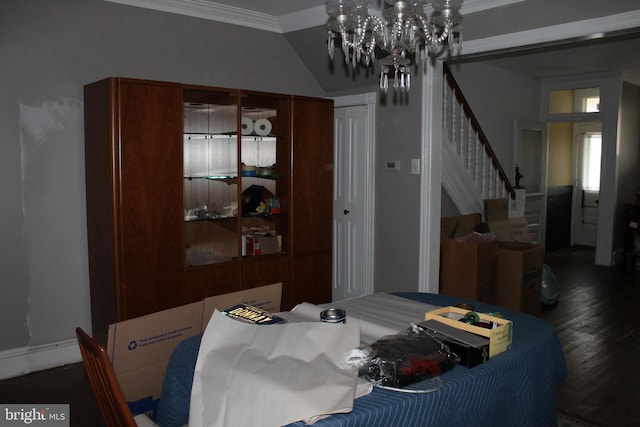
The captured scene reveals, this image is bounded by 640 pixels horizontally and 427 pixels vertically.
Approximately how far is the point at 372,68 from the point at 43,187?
8.74ft

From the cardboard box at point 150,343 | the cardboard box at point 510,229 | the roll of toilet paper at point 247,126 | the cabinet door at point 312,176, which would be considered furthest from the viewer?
the cardboard box at point 510,229

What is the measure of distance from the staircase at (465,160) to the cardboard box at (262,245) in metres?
1.83

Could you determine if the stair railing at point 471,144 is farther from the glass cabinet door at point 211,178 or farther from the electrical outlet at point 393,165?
the glass cabinet door at point 211,178

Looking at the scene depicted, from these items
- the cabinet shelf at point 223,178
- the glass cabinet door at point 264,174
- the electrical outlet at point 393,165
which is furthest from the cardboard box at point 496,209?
the cabinet shelf at point 223,178

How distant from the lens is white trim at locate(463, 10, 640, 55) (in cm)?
308

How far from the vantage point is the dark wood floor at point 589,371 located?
305cm

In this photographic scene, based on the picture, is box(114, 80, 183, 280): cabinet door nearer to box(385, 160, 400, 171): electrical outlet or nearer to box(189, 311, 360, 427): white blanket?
box(385, 160, 400, 171): electrical outlet

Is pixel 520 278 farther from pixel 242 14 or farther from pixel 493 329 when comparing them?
pixel 242 14

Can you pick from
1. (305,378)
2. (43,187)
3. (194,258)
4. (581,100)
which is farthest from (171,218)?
(581,100)

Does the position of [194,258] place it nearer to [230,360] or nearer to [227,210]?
[227,210]

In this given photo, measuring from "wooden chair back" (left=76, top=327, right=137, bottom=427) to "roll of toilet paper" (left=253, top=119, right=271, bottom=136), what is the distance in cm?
266

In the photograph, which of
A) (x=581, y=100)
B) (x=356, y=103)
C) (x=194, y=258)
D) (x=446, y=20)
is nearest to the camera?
(x=446, y=20)

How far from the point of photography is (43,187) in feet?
11.5

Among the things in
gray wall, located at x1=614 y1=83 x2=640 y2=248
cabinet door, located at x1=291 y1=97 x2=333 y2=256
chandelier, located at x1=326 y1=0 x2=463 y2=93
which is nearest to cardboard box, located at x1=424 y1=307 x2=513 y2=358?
chandelier, located at x1=326 y1=0 x2=463 y2=93
